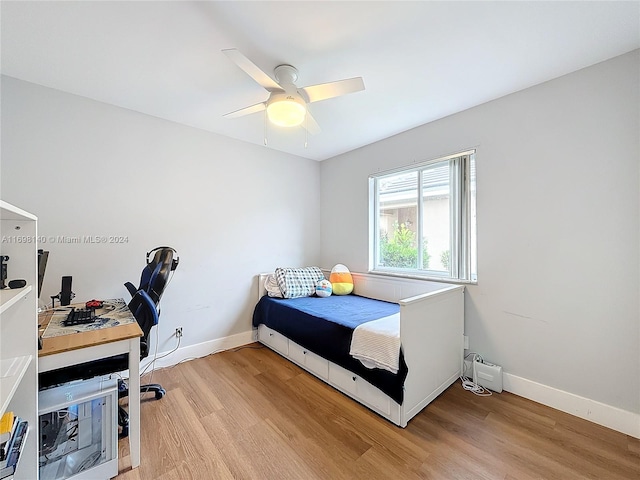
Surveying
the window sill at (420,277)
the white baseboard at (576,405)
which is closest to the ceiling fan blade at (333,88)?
the window sill at (420,277)

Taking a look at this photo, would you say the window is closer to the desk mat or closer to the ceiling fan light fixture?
the ceiling fan light fixture

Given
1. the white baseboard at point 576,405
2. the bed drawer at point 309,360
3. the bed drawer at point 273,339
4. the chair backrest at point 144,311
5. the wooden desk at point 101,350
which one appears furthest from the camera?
the bed drawer at point 273,339

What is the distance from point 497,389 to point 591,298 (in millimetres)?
999

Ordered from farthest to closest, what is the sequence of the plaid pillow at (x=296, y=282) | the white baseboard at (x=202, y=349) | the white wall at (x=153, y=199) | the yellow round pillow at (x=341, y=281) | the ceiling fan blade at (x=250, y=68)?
1. the yellow round pillow at (x=341, y=281)
2. the plaid pillow at (x=296, y=282)
3. the white baseboard at (x=202, y=349)
4. the white wall at (x=153, y=199)
5. the ceiling fan blade at (x=250, y=68)

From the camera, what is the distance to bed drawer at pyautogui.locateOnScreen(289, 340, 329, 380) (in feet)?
7.76

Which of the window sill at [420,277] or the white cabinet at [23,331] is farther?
the window sill at [420,277]

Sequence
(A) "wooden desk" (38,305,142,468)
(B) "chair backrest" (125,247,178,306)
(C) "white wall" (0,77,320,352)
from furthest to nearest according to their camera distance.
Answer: (C) "white wall" (0,77,320,352), (B) "chair backrest" (125,247,178,306), (A) "wooden desk" (38,305,142,468)

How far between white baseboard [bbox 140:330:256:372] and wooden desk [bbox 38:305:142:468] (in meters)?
1.26

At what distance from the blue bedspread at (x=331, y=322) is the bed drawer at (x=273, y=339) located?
0.27 ft

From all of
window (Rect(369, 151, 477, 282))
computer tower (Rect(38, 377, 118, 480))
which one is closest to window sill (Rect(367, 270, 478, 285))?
window (Rect(369, 151, 477, 282))

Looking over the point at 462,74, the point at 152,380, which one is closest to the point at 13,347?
the point at 152,380

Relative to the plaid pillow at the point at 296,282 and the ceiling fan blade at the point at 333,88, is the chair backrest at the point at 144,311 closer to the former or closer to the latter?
the plaid pillow at the point at 296,282

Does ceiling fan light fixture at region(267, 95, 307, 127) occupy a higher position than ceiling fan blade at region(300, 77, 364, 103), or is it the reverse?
ceiling fan blade at region(300, 77, 364, 103)

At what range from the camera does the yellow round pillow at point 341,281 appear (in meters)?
3.36
